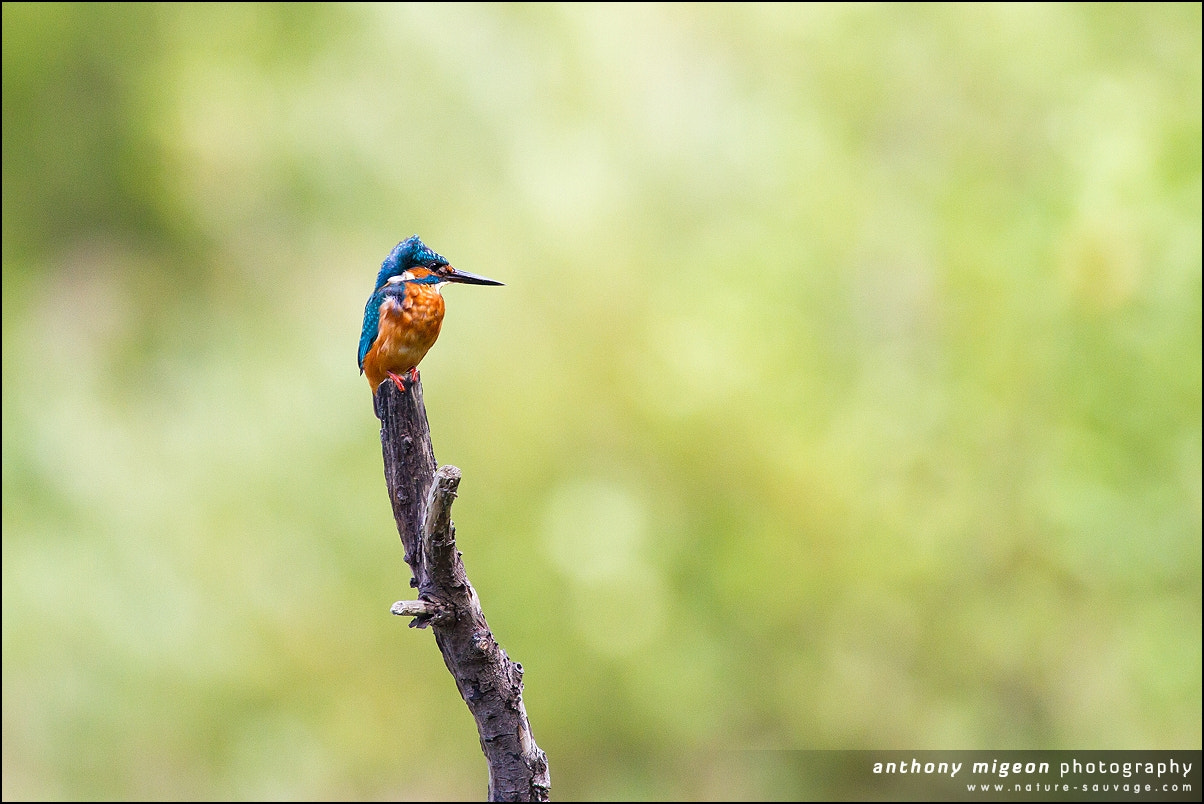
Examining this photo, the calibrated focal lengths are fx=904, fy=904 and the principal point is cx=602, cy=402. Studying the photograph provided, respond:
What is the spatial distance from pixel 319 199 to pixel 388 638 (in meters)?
2.74

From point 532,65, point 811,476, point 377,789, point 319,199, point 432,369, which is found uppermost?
point 532,65

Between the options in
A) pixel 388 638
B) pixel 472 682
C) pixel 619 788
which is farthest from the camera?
pixel 619 788

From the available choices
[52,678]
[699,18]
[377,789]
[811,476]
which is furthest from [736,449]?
[52,678]

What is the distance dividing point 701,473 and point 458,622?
3.17 metres

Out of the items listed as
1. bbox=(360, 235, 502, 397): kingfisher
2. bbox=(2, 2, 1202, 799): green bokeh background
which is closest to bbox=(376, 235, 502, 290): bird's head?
bbox=(360, 235, 502, 397): kingfisher

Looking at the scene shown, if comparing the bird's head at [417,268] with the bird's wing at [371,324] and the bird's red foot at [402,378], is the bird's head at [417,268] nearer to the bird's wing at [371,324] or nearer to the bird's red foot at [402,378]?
the bird's wing at [371,324]

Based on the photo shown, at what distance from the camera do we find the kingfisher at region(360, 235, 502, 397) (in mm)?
1577

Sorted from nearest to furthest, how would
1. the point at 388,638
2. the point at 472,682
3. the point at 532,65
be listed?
the point at 472,682 < the point at 388,638 < the point at 532,65

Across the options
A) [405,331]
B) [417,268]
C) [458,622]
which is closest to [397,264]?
[417,268]

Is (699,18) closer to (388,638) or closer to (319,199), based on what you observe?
(319,199)

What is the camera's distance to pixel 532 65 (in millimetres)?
5344

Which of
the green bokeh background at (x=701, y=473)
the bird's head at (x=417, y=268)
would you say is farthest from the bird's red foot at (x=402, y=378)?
the green bokeh background at (x=701, y=473)

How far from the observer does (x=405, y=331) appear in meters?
1.57

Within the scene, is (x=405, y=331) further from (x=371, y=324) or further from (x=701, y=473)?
(x=701, y=473)
